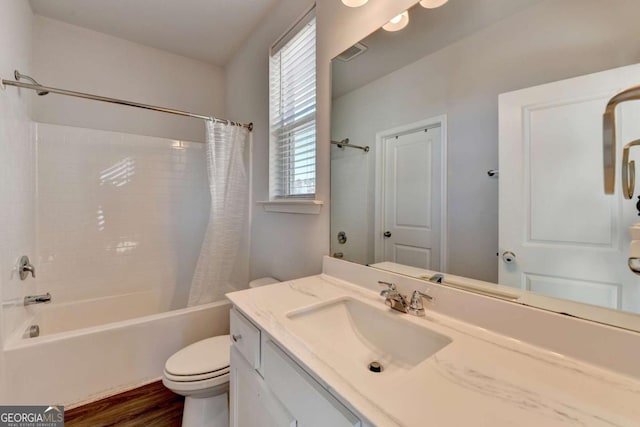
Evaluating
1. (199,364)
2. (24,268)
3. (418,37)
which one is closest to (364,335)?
(199,364)

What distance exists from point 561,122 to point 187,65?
296cm

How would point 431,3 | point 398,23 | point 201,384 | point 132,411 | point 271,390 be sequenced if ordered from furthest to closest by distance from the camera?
point 132,411, point 201,384, point 398,23, point 431,3, point 271,390

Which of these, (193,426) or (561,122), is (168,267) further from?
(561,122)

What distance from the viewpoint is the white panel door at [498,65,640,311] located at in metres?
0.62

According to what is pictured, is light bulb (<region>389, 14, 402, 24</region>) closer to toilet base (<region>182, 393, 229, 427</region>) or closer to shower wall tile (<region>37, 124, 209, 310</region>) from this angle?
toilet base (<region>182, 393, 229, 427</region>)

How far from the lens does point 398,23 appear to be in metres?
1.07

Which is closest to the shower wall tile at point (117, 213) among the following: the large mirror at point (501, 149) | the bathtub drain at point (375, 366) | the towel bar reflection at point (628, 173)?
the large mirror at point (501, 149)

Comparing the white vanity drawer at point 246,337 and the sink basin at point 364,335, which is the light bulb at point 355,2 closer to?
the sink basin at point 364,335

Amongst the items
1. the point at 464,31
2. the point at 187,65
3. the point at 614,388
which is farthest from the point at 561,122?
the point at 187,65

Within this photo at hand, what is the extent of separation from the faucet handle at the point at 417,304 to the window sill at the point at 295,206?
705 mm

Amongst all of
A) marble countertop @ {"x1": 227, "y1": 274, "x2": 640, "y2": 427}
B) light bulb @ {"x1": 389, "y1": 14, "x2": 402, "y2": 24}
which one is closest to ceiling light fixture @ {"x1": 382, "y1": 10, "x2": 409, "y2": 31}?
light bulb @ {"x1": 389, "y1": 14, "x2": 402, "y2": 24}

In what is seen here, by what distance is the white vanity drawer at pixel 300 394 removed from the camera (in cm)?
53

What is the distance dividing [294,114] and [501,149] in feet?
4.07

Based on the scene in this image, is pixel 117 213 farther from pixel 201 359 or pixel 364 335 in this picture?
pixel 364 335
